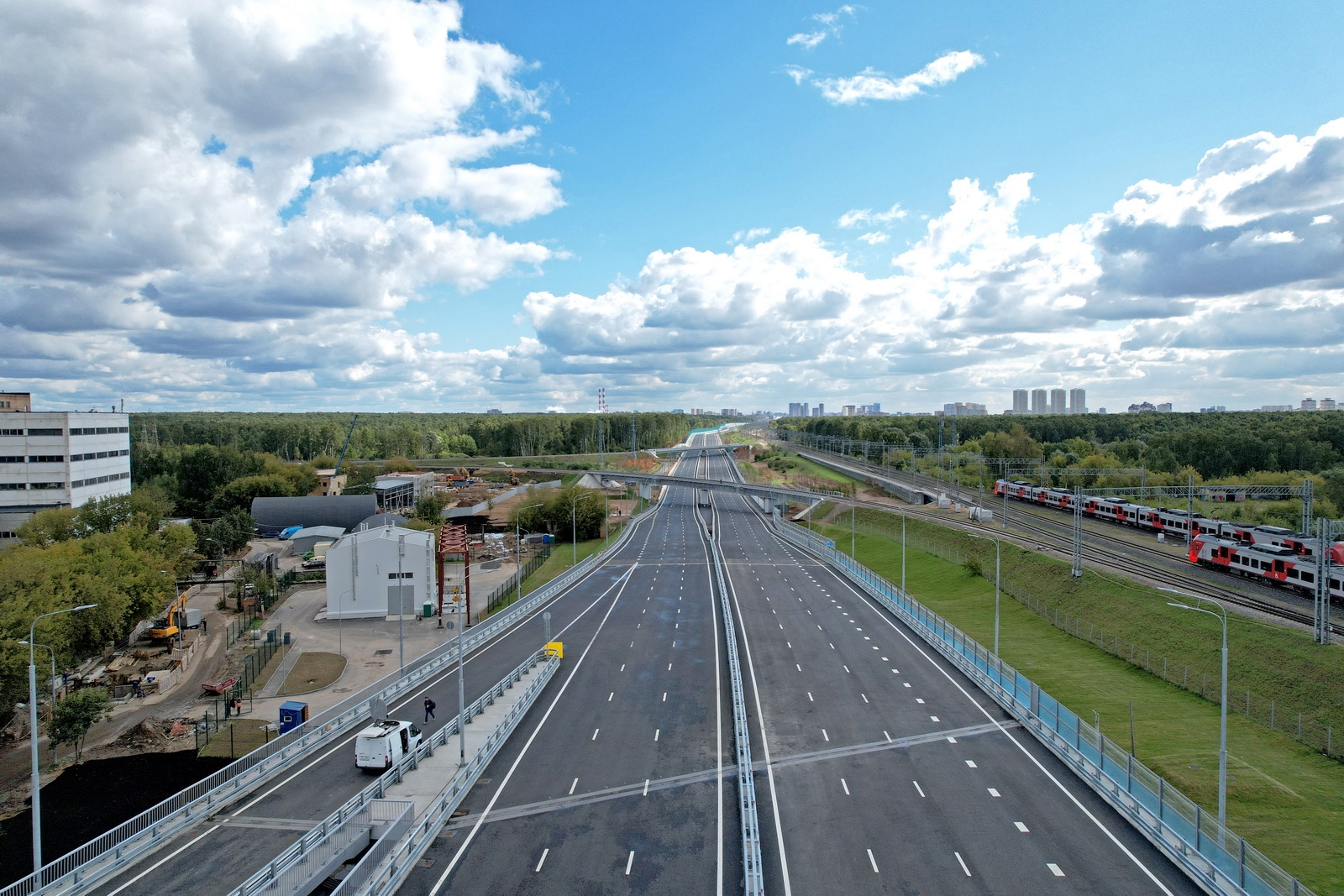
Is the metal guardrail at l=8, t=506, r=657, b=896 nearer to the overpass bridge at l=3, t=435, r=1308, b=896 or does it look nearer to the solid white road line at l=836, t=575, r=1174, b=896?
the overpass bridge at l=3, t=435, r=1308, b=896

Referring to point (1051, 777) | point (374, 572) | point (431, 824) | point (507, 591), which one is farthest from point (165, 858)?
point (507, 591)

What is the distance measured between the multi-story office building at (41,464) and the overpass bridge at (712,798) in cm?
6629

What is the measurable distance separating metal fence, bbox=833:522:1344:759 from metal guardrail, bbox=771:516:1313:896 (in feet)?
35.1

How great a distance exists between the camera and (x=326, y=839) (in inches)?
824

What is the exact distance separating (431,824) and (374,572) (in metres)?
41.5

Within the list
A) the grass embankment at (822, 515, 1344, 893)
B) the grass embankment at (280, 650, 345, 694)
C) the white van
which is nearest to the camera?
the grass embankment at (822, 515, 1344, 893)

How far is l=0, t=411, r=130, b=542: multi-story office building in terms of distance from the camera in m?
79.4

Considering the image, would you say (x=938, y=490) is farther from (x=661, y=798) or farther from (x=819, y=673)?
(x=661, y=798)

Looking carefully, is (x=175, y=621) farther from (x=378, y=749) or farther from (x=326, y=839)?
(x=326, y=839)

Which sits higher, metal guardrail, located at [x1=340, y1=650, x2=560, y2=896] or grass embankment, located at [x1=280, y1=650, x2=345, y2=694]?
metal guardrail, located at [x1=340, y1=650, x2=560, y2=896]

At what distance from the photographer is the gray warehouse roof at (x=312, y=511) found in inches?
4048

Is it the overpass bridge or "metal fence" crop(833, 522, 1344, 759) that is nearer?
the overpass bridge

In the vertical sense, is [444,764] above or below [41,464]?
below

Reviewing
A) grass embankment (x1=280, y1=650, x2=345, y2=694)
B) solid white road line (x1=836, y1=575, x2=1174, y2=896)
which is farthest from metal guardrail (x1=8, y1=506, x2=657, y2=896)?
solid white road line (x1=836, y1=575, x2=1174, y2=896)
